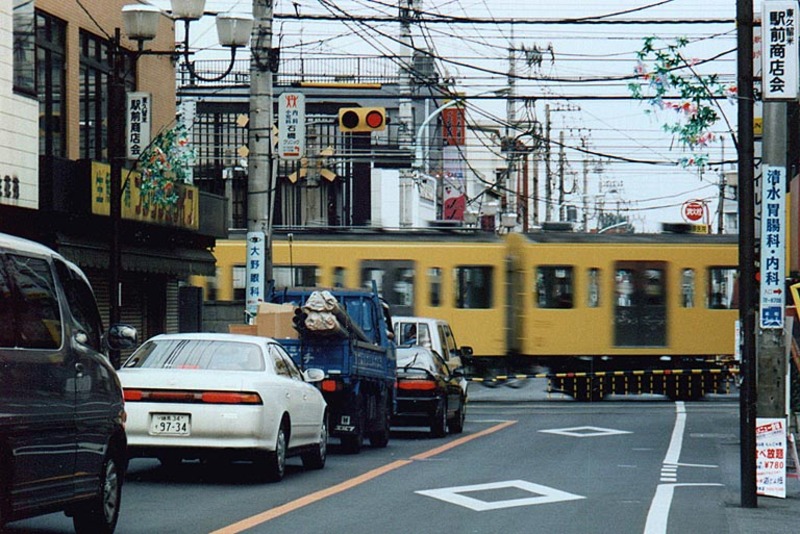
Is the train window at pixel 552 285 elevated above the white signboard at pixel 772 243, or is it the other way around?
the white signboard at pixel 772 243

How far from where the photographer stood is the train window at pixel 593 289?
120 ft

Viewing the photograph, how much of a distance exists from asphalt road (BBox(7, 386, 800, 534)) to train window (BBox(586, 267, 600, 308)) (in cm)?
1260

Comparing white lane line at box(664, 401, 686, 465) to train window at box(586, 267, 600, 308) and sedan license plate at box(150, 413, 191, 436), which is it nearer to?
train window at box(586, 267, 600, 308)

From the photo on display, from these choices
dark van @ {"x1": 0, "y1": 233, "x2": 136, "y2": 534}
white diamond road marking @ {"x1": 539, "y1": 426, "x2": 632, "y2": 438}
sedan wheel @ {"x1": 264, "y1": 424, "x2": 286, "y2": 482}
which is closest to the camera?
dark van @ {"x1": 0, "y1": 233, "x2": 136, "y2": 534}

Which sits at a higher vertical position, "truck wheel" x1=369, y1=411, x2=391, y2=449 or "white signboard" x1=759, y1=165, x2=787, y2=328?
"white signboard" x1=759, y1=165, x2=787, y2=328

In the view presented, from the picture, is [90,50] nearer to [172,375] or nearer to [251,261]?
[251,261]

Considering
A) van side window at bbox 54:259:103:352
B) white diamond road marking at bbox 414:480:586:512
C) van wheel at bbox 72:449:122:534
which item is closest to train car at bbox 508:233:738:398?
white diamond road marking at bbox 414:480:586:512

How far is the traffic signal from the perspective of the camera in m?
25.1

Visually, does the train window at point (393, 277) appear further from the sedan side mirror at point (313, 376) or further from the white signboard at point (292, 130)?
the sedan side mirror at point (313, 376)

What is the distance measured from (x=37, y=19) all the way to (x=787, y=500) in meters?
16.4

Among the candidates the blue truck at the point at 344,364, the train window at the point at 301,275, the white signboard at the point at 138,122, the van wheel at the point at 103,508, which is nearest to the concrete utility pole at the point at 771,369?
the blue truck at the point at 344,364

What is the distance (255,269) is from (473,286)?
1523cm

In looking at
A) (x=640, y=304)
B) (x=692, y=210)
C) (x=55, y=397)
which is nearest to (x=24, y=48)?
(x=55, y=397)

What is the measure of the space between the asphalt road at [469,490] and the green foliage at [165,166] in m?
7.40
